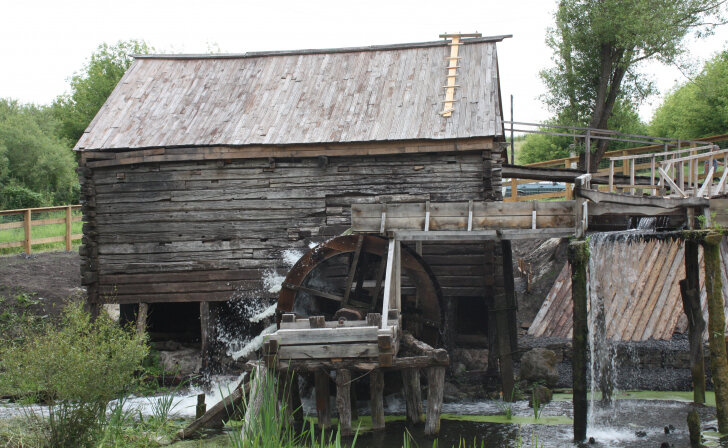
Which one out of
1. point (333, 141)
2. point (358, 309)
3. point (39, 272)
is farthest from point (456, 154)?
point (39, 272)

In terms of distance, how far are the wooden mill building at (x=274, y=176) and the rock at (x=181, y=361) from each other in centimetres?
A: 103

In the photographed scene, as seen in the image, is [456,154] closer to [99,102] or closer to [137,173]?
[137,173]

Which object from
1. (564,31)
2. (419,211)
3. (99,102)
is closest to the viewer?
(419,211)

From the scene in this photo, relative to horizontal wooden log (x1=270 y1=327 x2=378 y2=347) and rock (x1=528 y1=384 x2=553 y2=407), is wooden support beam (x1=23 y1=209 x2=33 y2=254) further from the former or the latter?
rock (x1=528 y1=384 x2=553 y2=407)

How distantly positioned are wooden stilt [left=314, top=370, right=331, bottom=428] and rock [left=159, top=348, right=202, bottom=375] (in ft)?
14.7

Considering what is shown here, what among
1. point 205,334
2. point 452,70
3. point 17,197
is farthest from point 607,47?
point 17,197

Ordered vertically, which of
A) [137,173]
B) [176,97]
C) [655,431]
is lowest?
[655,431]

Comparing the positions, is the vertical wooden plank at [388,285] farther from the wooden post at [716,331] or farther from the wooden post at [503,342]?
the wooden post at [716,331]

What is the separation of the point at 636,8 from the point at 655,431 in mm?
11732

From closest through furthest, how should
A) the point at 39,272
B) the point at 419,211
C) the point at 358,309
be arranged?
the point at 419,211, the point at 358,309, the point at 39,272

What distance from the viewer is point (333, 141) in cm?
1112

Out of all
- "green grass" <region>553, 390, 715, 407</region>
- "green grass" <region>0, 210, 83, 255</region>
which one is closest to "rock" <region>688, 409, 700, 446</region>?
"green grass" <region>553, 390, 715, 407</region>

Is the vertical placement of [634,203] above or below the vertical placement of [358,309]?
above

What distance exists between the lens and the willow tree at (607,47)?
16656 millimetres
